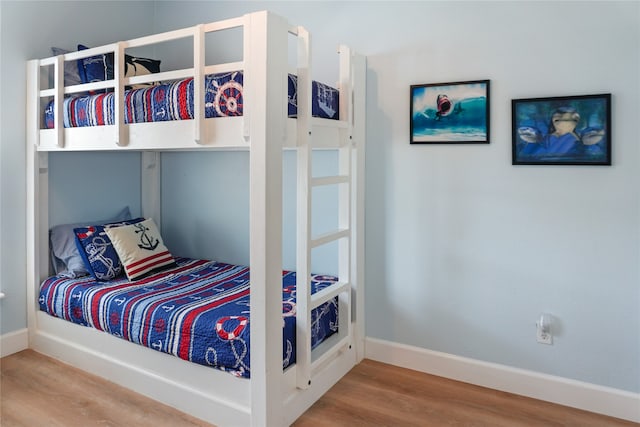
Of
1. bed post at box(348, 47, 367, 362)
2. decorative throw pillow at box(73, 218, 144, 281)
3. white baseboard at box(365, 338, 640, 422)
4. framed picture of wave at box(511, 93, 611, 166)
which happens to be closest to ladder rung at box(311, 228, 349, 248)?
bed post at box(348, 47, 367, 362)

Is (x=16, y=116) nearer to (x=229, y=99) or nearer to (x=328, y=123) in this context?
(x=229, y=99)

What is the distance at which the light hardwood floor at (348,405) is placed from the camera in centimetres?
206

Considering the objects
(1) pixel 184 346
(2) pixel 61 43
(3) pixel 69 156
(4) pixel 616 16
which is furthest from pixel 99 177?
(4) pixel 616 16

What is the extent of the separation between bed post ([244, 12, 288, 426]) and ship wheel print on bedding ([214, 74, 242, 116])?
0.09 m

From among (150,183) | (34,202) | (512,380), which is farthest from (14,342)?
(512,380)

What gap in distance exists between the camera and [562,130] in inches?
84.7

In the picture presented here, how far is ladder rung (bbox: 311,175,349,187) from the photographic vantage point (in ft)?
7.08

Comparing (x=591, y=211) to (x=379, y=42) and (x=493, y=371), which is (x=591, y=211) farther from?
(x=379, y=42)

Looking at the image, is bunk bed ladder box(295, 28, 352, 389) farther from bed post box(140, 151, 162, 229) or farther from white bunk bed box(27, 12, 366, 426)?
bed post box(140, 151, 162, 229)

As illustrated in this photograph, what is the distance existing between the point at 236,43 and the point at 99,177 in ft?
4.35

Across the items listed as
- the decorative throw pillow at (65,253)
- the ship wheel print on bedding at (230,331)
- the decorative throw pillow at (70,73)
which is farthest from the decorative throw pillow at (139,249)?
the ship wheel print on bedding at (230,331)

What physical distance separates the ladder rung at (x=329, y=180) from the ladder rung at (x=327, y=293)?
0.55 m

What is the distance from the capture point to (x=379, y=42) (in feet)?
8.57

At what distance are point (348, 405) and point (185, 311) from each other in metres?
0.90
